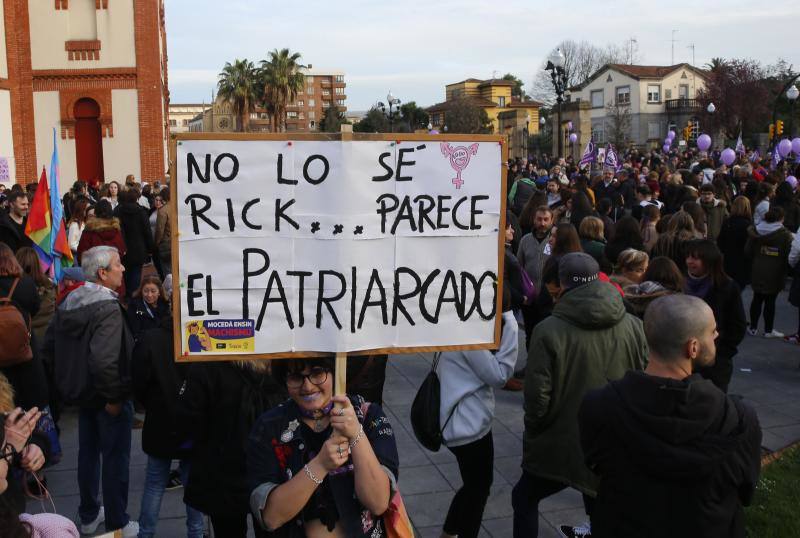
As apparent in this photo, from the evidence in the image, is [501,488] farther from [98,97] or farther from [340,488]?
[98,97]

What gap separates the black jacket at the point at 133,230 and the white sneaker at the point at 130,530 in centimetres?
774

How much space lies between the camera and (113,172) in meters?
27.5

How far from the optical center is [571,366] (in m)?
4.32

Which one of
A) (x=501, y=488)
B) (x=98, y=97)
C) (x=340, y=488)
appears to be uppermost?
(x=98, y=97)

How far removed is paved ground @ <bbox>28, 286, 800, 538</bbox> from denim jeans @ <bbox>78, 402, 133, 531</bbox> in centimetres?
35

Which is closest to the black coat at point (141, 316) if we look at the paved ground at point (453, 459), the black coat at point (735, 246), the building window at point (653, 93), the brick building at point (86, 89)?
the paved ground at point (453, 459)

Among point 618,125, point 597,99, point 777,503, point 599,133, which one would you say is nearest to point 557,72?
point 777,503

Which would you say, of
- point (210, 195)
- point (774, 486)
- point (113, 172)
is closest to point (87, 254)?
point (210, 195)

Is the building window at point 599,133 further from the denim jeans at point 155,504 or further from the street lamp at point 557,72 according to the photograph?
the denim jeans at point 155,504

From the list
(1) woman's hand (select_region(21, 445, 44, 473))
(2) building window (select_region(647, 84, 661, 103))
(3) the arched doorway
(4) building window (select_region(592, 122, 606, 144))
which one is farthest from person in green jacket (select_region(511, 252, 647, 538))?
(2) building window (select_region(647, 84, 661, 103))

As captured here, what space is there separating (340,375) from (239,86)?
195ft

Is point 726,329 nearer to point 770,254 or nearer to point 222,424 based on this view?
point 222,424

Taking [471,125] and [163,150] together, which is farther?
[471,125]

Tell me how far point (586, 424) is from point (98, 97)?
2740 cm
